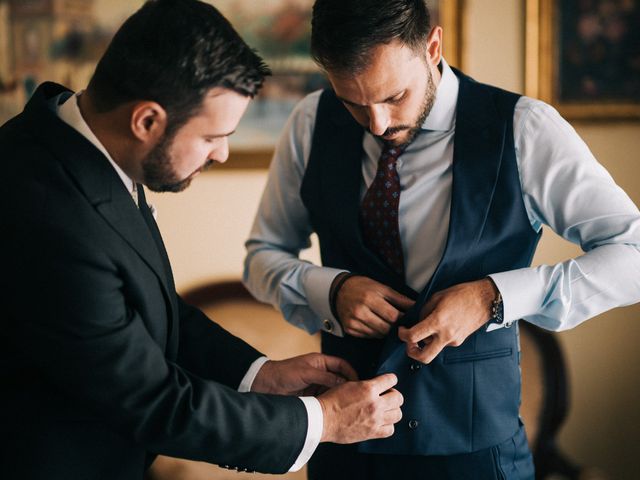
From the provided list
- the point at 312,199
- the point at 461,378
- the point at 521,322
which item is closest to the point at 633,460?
the point at 521,322

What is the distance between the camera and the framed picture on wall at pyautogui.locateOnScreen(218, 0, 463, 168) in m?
3.06

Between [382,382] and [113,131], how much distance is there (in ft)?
2.46

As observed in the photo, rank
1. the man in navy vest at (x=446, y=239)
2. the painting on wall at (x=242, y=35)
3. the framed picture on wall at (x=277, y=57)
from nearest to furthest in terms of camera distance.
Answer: the man in navy vest at (x=446, y=239) < the painting on wall at (x=242, y=35) < the framed picture on wall at (x=277, y=57)

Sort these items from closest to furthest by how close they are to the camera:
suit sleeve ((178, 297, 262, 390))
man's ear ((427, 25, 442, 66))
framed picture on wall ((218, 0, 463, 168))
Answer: man's ear ((427, 25, 442, 66)) → suit sleeve ((178, 297, 262, 390)) → framed picture on wall ((218, 0, 463, 168))

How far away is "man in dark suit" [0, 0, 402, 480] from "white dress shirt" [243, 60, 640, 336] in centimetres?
40

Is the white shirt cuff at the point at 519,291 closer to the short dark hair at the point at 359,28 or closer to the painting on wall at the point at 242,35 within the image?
the short dark hair at the point at 359,28

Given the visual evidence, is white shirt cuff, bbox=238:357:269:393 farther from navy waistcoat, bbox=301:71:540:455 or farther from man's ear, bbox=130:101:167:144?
man's ear, bbox=130:101:167:144

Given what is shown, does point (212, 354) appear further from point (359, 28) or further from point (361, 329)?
point (359, 28)

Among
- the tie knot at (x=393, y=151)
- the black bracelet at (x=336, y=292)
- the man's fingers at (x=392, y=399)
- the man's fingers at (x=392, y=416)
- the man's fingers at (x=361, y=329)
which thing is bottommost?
the man's fingers at (x=392, y=416)

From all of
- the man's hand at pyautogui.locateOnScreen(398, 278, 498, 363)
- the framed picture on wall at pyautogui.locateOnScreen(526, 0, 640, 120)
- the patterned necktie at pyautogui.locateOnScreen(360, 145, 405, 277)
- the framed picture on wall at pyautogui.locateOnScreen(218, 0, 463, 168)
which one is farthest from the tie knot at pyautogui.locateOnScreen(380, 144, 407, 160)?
the framed picture on wall at pyautogui.locateOnScreen(526, 0, 640, 120)

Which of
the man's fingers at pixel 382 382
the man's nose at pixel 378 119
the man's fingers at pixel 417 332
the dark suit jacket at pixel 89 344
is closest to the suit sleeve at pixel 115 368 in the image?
the dark suit jacket at pixel 89 344

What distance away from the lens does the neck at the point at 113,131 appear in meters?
1.42

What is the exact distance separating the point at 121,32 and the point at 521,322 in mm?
2225

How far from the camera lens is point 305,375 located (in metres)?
1.82
